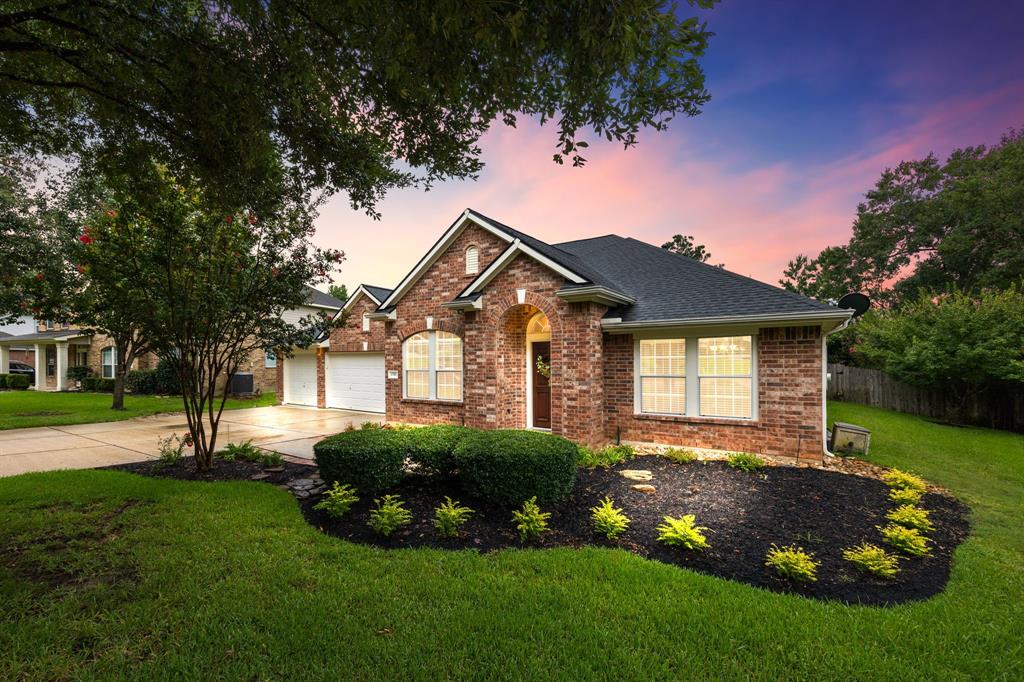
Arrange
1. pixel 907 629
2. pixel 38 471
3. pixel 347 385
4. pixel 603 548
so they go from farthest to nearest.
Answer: pixel 347 385, pixel 38 471, pixel 603 548, pixel 907 629

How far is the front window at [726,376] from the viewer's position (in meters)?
8.82

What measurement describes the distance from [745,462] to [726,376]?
80.8 inches

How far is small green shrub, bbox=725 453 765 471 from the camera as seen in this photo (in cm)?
750

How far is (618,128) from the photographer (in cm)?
403

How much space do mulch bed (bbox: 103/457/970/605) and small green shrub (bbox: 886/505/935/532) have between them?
11cm

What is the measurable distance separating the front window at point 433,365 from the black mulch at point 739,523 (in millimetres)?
5835

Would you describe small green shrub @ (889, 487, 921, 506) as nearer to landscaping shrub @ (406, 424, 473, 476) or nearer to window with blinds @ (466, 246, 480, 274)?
landscaping shrub @ (406, 424, 473, 476)

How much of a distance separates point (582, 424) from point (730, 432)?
311cm

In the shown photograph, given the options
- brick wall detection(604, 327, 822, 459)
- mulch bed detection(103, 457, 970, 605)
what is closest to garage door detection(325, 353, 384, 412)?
mulch bed detection(103, 457, 970, 605)

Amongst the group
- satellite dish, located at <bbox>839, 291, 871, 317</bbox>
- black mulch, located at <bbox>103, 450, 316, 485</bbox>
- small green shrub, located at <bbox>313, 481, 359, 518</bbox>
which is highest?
satellite dish, located at <bbox>839, 291, 871, 317</bbox>

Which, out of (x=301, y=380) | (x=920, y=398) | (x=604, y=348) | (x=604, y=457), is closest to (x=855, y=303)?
(x=604, y=348)

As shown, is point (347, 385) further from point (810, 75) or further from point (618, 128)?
point (810, 75)

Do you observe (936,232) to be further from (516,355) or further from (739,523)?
(739,523)

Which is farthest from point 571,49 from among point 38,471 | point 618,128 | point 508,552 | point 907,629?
point 38,471
